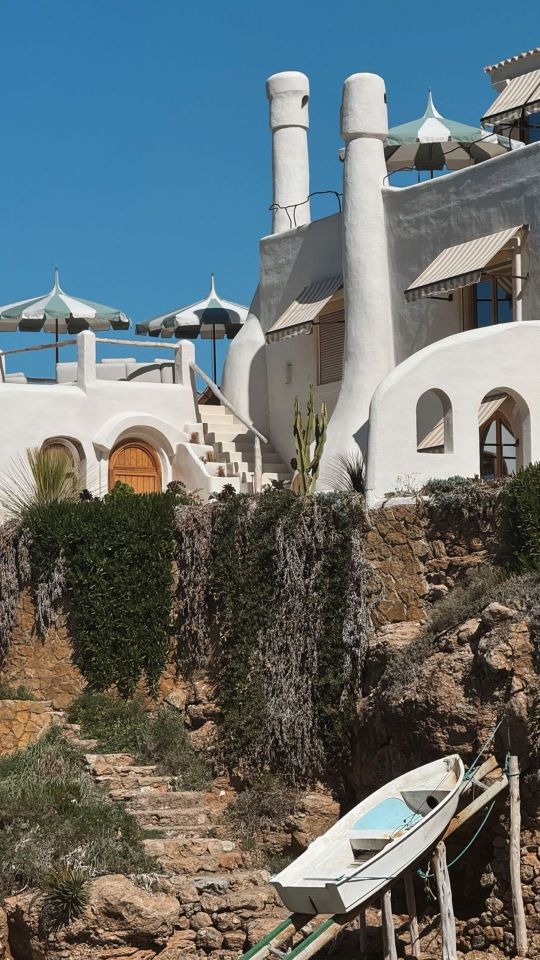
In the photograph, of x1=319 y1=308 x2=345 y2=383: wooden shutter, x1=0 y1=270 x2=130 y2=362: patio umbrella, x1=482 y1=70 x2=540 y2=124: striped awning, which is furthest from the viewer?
x1=0 y1=270 x2=130 y2=362: patio umbrella

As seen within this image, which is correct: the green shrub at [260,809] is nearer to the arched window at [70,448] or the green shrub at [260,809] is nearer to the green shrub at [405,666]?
the green shrub at [405,666]

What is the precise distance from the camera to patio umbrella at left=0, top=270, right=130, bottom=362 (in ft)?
128

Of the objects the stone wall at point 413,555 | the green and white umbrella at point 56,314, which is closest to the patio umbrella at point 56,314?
the green and white umbrella at point 56,314

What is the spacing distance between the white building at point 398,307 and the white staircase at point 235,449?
0.34 metres

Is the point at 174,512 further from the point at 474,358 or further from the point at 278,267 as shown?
the point at 278,267

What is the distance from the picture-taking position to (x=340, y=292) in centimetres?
3294

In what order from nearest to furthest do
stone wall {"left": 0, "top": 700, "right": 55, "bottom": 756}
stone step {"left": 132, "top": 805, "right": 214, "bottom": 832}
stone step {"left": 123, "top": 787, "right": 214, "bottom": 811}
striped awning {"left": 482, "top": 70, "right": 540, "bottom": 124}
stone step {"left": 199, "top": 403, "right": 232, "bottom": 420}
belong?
1. stone step {"left": 132, "top": 805, "right": 214, "bottom": 832}
2. stone step {"left": 123, "top": 787, "right": 214, "bottom": 811}
3. stone wall {"left": 0, "top": 700, "right": 55, "bottom": 756}
4. striped awning {"left": 482, "top": 70, "right": 540, "bottom": 124}
5. stone step {"left": 199, "top": 403, "right": 232, "bottom": 420}

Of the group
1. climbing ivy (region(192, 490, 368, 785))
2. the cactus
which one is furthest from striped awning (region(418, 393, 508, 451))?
climbing ivy (region(192, 490, 368, 785))

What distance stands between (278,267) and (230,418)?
10.5ft

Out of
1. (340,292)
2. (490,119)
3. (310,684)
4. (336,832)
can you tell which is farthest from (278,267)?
(336,832)

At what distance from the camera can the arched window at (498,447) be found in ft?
99.3

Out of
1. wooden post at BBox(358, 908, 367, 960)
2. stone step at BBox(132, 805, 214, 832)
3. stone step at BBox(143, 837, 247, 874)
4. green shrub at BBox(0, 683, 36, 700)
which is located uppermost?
green shrub at BBox(0, 683, 36, 700)

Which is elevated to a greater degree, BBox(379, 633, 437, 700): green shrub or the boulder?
BBox(379, 633, 437, 700): green shrub

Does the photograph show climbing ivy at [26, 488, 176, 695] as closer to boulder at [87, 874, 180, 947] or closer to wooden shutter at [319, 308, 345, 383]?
boulder at [87, 874, 180, 947]
